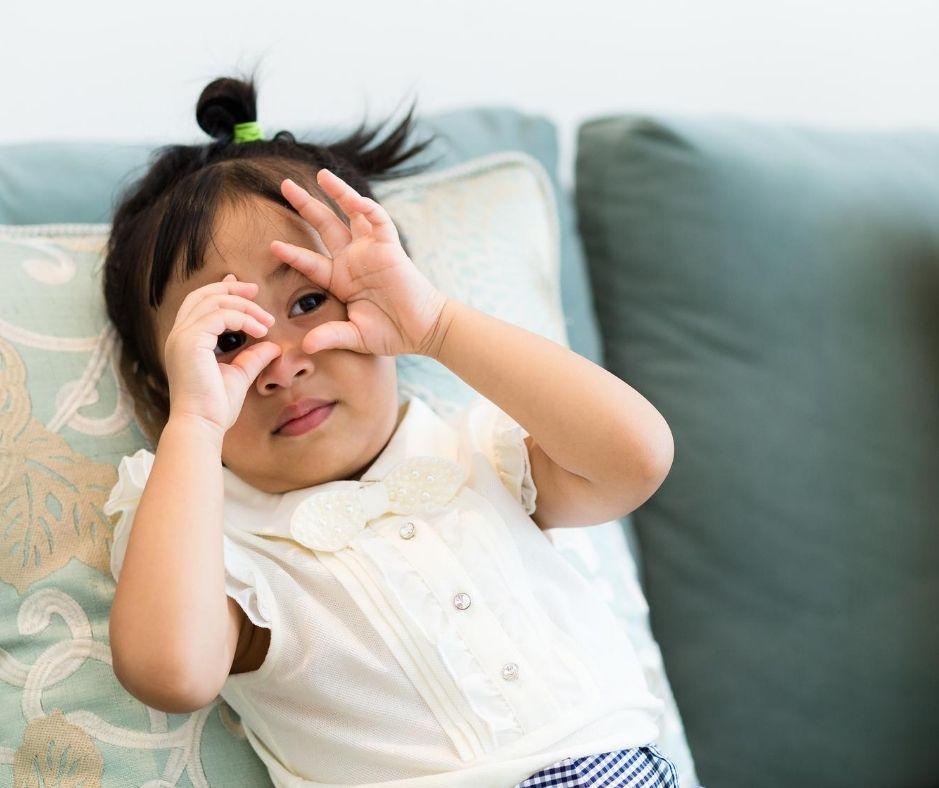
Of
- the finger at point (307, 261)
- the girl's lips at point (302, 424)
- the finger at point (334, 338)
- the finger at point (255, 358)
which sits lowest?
the girl's lips at point (302, 424)

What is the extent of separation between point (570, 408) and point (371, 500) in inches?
7.6

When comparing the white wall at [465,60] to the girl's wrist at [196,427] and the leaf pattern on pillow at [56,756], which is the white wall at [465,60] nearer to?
the girl's wrist at [196,427]

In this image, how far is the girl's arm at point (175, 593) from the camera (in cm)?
77

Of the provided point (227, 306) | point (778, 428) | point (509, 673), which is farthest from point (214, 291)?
point (778, 428)

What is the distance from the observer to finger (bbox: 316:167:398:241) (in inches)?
36.2

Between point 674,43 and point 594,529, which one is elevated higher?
point 674,43

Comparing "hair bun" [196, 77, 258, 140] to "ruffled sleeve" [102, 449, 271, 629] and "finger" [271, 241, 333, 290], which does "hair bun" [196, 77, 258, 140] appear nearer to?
"finger" [271, 241, 333, 290]

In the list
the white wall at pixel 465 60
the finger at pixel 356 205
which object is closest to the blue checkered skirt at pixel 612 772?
the finger at pixel 356 205

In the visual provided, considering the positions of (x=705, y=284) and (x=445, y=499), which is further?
(x=705, y=284)

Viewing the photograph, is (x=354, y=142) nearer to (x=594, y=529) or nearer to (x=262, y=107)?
(x=262, y=107)

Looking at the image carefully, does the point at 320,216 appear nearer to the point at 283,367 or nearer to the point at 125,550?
the point at 283,367

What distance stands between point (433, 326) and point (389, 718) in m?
0.34

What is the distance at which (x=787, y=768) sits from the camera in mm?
1292

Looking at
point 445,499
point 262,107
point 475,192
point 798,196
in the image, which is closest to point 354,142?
point 475,192
